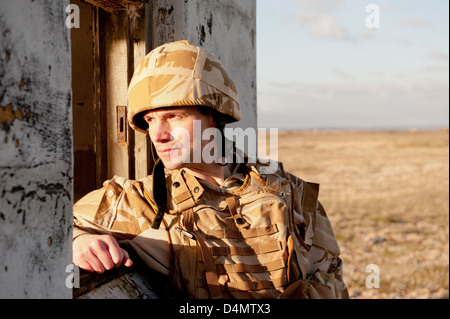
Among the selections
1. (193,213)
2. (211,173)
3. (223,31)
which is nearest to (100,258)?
(193,213)

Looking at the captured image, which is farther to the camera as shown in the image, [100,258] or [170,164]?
[170,164]

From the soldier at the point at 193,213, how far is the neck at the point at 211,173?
0.04ft

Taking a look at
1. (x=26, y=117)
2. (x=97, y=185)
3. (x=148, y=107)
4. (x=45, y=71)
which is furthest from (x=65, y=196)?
(x=97, y=185)

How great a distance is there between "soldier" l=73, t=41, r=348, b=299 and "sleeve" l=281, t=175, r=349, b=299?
24mm

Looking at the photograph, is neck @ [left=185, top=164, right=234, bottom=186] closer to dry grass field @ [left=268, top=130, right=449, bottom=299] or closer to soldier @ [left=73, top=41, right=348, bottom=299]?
soldier @ [left=73, top=41, right=348, bottom=299]

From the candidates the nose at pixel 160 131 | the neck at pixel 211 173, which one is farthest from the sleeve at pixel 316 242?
the nose at pixel 160 131

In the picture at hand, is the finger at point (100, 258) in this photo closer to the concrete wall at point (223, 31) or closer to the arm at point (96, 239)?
the arm at point (96, 239)

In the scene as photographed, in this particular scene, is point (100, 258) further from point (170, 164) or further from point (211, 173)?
point (211, 173)

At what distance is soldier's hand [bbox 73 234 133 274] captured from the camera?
212cm

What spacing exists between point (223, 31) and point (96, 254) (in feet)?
6.49

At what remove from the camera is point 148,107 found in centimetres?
234

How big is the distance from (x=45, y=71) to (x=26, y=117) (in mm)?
179

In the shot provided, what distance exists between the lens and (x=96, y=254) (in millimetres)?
2131
